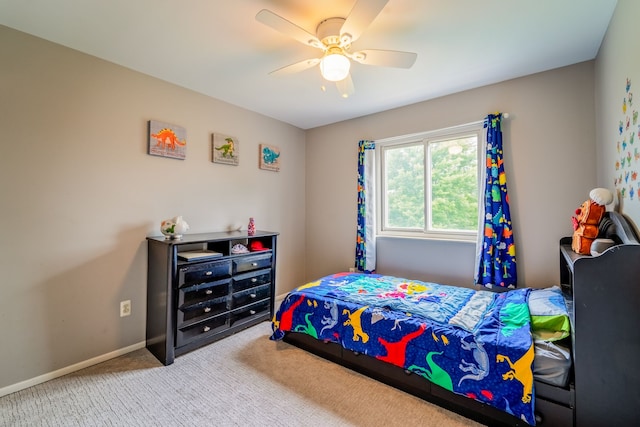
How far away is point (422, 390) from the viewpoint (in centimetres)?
179

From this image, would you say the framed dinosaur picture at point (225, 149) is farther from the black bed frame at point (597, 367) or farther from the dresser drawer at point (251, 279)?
the black bed frame at point (597, 367)

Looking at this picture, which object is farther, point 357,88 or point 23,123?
point 357,88

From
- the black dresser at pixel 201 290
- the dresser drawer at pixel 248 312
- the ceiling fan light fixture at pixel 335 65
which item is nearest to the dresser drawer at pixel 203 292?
the black dresser at pixel 201 290

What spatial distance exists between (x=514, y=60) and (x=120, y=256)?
3716 mm

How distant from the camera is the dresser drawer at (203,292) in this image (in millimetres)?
2287

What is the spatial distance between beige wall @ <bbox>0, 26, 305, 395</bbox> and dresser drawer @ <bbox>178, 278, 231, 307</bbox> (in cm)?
51

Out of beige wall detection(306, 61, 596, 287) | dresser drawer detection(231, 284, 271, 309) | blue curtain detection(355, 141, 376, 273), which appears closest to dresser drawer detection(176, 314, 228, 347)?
dresser drawer detection(231, 284, 271, 309)

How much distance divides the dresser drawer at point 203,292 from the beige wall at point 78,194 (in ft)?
1.66

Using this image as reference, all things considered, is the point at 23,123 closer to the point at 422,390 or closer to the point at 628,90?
the point at 422,390

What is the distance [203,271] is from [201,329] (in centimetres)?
52

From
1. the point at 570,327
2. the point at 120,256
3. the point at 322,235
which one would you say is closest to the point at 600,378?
the point at 570,327

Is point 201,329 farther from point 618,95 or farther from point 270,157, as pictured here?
point 618,95

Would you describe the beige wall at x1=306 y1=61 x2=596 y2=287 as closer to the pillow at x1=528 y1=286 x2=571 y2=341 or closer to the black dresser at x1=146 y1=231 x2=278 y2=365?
the pillow at x1=528 y1=286 x2=571 y2=341

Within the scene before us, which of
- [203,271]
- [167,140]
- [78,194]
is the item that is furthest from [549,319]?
[78,194]
